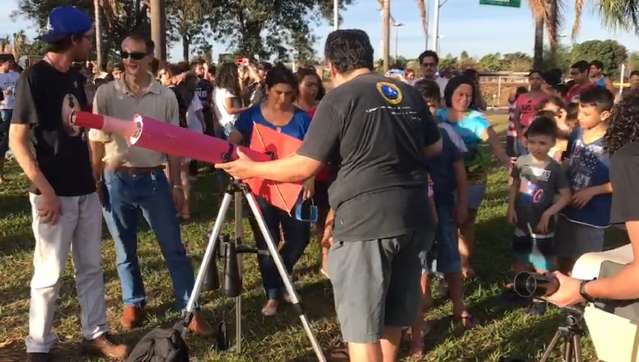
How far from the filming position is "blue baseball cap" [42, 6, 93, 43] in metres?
3.24

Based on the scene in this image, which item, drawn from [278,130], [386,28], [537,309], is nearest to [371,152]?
[278,130]

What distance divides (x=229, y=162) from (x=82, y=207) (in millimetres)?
1129

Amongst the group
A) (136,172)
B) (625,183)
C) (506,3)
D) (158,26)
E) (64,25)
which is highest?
(506,3)

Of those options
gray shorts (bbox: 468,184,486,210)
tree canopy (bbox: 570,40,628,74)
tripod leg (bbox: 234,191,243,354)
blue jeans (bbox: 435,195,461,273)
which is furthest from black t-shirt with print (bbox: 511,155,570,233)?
tree canopy (bbox: 570,40,628,74)

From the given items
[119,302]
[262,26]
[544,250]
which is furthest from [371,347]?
[262,26]

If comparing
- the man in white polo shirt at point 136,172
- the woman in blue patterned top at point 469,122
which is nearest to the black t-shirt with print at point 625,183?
the woman in blue patterned top at point 469,122

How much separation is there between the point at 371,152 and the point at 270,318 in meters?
2.16

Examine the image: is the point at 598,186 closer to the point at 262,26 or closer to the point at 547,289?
the point at 547,289

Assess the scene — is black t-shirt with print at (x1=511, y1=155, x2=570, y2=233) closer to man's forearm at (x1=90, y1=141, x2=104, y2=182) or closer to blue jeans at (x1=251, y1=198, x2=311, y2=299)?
blue jeans at (x1=251, y1=198, x2=311, y2=299)

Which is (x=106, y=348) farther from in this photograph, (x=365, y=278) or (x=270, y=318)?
(x=365, y=278)

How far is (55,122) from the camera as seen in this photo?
3266 mm

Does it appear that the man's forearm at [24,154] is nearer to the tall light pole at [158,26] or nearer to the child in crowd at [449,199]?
the child in crowd at [449,199]

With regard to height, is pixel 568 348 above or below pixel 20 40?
below

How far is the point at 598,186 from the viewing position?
13.4 feet
